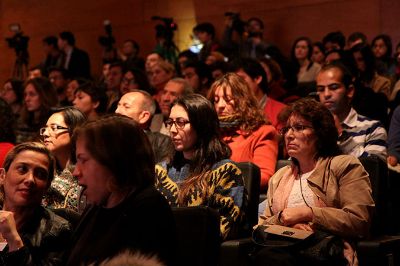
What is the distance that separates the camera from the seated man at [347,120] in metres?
3.74

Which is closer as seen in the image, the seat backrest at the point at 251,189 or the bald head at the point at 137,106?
the seat backrest at the point at 251,189

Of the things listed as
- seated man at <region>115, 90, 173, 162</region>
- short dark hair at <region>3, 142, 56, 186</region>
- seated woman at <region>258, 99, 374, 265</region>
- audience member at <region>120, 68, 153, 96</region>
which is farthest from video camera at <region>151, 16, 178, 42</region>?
short dark hair at <region>3, 142, 56, 186</region>

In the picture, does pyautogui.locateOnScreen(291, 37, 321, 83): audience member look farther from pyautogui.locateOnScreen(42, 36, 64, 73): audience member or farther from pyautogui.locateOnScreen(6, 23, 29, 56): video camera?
pyautogui.locateOnScreen(6, 23, 29, 56): video camera

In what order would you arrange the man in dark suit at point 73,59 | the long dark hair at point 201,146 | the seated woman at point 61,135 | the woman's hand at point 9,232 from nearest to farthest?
the woman's hand at point 9,232, the long dark hair at point 201,146, the seated woman at point 61,135, the man in dark suit at point 73,59

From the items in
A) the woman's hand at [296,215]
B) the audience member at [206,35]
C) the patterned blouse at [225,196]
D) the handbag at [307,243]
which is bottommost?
the handbag at [307,243]

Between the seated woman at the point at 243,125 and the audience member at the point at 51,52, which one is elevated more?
the audience member at the point at 51,52

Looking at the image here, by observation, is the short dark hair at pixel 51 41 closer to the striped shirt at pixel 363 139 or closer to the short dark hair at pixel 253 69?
the short dark hair at pixel 253 69

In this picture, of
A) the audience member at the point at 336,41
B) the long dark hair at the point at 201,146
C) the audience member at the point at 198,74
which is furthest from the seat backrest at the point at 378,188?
the audience member at the point at 336,41

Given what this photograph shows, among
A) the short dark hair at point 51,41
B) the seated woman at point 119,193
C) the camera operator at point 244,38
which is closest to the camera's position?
the seated woman at point 119,193

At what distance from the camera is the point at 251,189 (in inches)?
120

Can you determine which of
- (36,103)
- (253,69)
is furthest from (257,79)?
(36,103)

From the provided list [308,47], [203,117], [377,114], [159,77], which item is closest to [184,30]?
[308,47]

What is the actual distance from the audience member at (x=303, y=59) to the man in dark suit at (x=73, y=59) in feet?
8.59

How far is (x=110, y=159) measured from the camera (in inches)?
80.3
